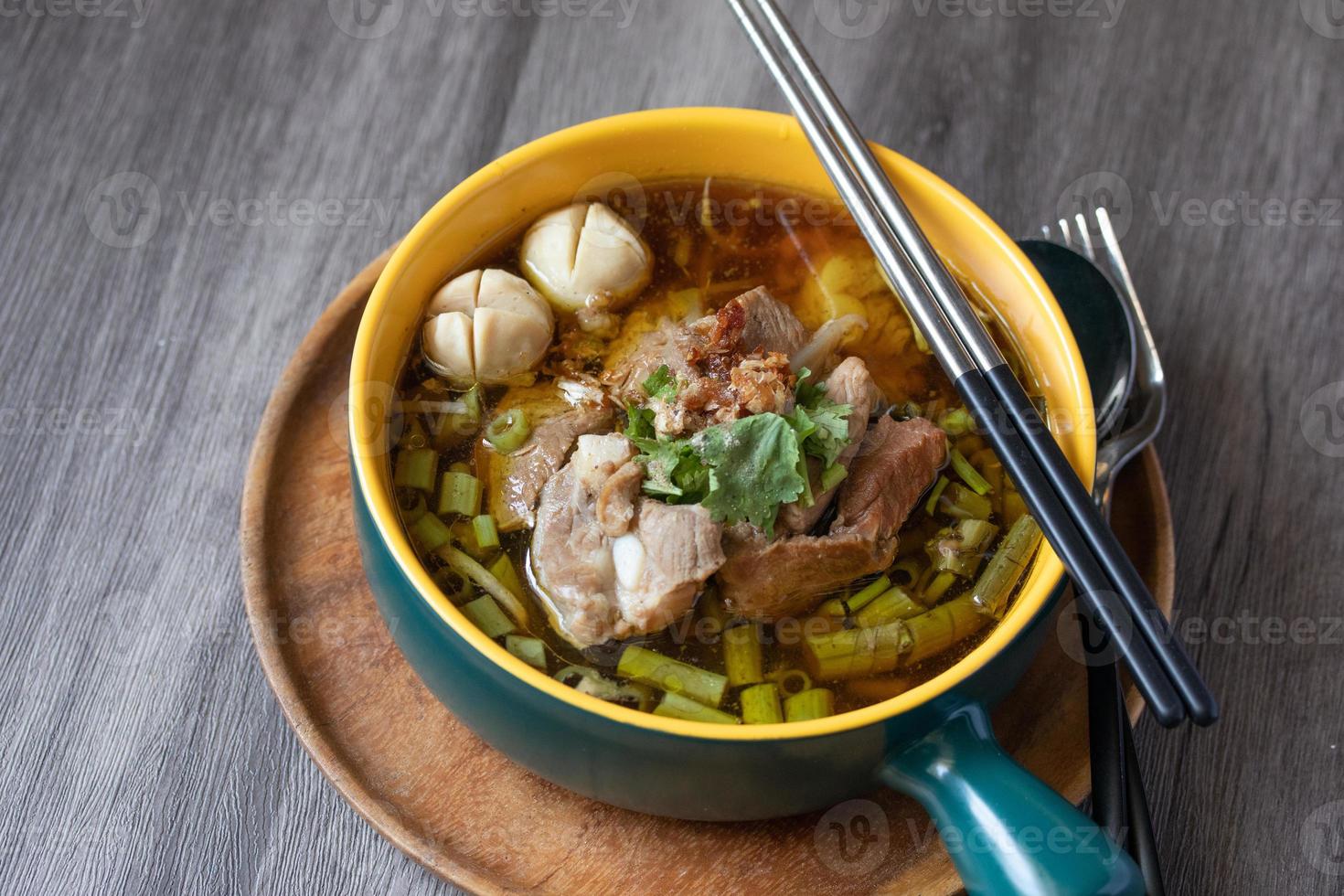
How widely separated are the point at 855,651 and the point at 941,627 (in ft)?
0.50

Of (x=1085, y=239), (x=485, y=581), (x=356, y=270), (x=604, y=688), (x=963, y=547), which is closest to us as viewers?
(x=604, y=688)

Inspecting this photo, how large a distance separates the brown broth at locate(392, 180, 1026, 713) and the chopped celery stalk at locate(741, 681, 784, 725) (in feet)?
1.27

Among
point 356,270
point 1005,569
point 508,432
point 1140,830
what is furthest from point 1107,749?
point 356,270

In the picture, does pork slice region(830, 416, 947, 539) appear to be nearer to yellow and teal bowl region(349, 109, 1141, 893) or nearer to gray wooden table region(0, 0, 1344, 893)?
yellow and teal bowl region(349, 109, 1141, 893)

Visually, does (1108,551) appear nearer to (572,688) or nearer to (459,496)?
(572,688)

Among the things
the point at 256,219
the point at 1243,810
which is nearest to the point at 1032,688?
the point at 1243,810

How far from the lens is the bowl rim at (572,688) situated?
1.63 metres

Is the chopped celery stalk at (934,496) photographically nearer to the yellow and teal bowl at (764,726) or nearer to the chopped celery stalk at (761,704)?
the yellow and teal bowl at (764,726)

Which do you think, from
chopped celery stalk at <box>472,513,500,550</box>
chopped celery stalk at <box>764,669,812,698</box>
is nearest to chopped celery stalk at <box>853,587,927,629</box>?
chopped celery stalk at <box>764,669,812,698</box>

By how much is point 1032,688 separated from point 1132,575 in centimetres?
49

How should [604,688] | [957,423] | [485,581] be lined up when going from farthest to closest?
1. [957,423]
2. [485,581]
3. [604,688]

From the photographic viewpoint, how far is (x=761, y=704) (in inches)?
74.0

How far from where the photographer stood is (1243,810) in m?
2.26

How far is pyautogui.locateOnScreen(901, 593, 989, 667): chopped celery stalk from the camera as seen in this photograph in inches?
76.6
